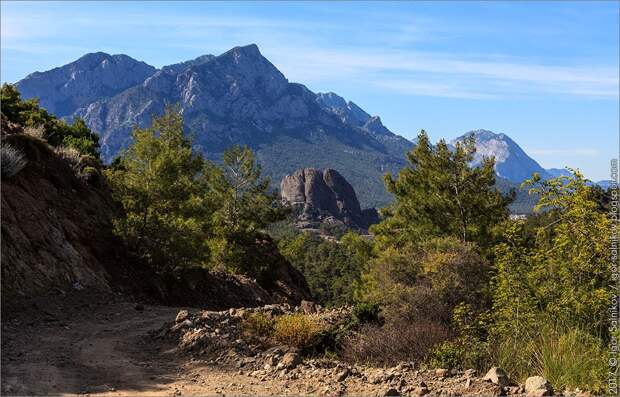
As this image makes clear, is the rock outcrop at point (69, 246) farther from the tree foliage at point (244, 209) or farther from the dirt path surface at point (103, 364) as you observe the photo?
the tree foliage at point (244, 209)

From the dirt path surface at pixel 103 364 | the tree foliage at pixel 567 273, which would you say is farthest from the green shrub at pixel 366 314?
the dirt path surface at pixel 103 364

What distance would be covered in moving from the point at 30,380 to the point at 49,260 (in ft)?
28.4

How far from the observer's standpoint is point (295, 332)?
11672 millimetres

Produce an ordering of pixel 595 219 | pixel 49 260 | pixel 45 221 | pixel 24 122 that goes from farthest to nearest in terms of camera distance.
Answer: pixel 24 122 < pixel 45 221 < pixel 49 260 < pixel 595 219

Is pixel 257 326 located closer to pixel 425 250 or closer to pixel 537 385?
pixel 537 385

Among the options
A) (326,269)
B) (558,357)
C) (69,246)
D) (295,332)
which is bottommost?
(326,269)

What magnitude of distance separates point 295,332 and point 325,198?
16581 cm

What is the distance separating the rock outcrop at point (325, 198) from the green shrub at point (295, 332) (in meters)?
158

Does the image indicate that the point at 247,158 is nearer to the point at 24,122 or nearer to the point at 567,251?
the point at 24,122

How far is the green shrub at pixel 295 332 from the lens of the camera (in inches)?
454

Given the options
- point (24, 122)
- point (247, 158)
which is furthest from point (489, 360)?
point (24, 122)

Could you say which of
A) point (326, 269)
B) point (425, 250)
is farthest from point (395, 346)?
point (326, 269)

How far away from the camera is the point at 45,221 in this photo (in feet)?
58.3

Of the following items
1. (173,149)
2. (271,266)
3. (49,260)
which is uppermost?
(173,149)
